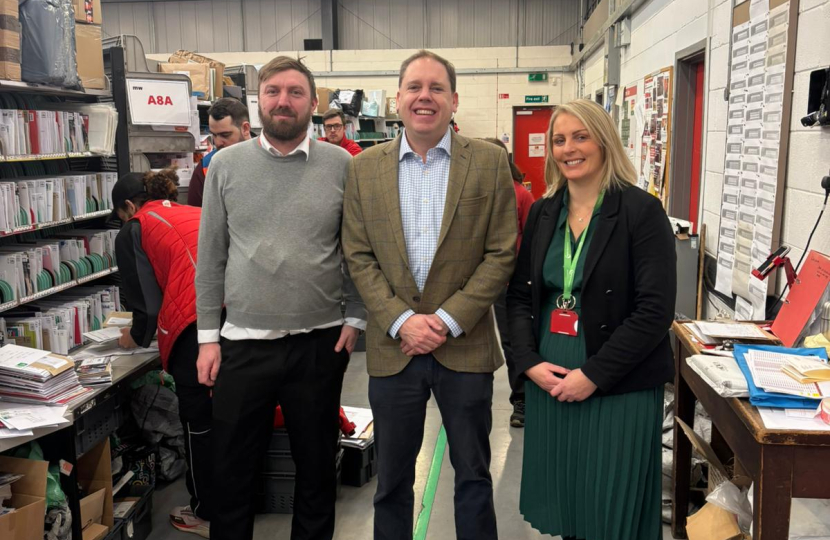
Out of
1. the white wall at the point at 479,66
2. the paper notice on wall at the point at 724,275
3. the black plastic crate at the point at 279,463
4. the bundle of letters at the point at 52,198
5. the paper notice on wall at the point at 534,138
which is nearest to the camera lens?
the black plastic crate at the point at 279,463

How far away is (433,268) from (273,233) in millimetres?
518

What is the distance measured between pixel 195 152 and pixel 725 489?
4.44 meters

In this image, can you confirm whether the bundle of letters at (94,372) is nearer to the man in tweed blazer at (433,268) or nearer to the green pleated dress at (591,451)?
the man in tweed blazer at (433,268)

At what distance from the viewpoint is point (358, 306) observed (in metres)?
2.30

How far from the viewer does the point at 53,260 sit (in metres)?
3.45

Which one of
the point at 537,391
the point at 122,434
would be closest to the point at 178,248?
the point at 122,434

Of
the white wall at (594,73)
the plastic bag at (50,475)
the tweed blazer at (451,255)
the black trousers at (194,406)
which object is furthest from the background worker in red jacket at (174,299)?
the white wall at (594,73)

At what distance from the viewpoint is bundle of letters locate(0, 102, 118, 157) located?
10.2 feet

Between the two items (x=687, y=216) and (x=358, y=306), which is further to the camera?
(x=687, y=216)

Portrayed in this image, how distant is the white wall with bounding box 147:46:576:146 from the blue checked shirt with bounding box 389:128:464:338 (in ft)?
38.0

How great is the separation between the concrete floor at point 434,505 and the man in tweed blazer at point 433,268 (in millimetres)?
780

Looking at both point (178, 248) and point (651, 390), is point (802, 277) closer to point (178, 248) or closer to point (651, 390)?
point (651, 390)

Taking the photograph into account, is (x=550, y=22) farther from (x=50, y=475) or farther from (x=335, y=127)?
(x=50, y=475)

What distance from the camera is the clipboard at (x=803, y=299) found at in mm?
2137
